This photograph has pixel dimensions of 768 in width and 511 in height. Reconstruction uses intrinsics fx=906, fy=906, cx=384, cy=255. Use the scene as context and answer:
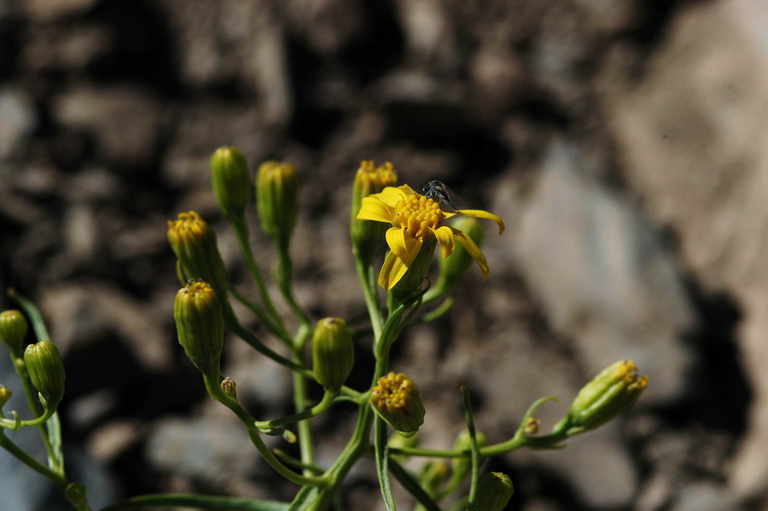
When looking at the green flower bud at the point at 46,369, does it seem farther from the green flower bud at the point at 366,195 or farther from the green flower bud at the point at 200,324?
the green flower bud at the point at 366,195

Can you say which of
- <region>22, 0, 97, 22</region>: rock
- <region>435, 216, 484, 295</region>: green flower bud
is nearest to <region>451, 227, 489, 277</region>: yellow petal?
<region>435, 216, 484, 295</region>: green flower bud

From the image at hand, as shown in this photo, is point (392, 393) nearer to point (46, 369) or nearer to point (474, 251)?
point (474, 251)

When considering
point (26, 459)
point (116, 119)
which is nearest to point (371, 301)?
point (26, 459)

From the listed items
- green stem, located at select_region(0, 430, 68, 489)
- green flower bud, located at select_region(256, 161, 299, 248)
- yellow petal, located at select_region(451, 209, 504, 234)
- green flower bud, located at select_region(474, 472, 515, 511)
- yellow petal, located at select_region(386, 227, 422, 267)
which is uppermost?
yellow petal, located at select_region(451, 209, 504, 234)

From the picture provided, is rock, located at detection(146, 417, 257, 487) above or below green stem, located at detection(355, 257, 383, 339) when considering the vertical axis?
below

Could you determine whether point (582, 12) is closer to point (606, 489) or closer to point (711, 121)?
point (711, 121)

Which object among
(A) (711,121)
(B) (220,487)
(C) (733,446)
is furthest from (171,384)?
(A) (711,121)

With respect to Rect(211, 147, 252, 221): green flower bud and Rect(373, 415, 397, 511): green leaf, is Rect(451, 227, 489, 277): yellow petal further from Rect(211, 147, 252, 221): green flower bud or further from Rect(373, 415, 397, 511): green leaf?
Rect(211, 147, 252, 221): green flower bud

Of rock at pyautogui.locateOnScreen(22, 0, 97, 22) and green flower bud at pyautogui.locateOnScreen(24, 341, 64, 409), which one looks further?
rock at pyautogui.locateOnScreen(22, 0, 97, 22)
